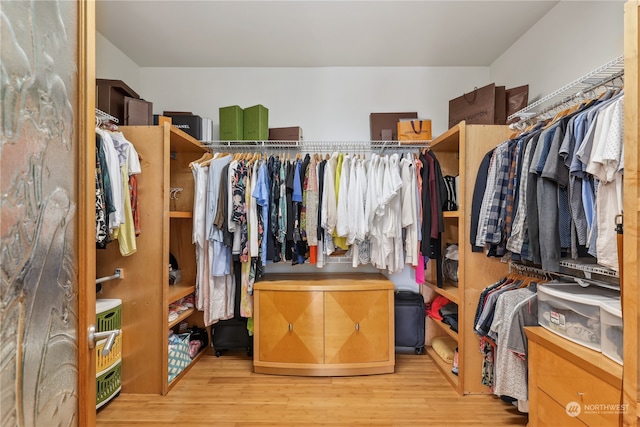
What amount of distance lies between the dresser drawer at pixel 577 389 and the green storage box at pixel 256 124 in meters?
2.40

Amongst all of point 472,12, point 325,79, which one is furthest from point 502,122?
point 325,79

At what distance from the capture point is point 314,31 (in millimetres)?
2525

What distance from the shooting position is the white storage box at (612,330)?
1241 millimetres

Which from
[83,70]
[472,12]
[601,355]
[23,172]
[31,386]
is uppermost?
[472,12]

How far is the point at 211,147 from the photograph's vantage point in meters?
2.96

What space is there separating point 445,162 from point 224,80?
2.25 m

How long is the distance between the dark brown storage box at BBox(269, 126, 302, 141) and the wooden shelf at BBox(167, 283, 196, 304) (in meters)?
1.46

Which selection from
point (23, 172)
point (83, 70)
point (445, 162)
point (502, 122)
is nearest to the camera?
point (23, 172)

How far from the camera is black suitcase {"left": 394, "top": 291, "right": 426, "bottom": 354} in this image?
2.75m

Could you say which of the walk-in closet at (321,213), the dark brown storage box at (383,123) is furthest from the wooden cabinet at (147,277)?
the dark brown storage box at (383,123)

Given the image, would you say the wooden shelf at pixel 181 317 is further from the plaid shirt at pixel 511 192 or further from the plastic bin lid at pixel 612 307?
the plastic bin lid at pixel 612 307

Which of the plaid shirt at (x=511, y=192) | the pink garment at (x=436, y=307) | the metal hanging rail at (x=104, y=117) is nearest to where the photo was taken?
the plaid shirt at (x=511, y=192)

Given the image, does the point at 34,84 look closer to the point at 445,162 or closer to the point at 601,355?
the point at 601,355

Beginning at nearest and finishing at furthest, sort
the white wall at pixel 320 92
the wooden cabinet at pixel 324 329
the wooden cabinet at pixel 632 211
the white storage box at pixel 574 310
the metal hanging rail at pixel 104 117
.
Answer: the wooden cabinet at pixel 632 211, the white storage box at pixel 574 310, the metal hanging rail at pixel 104 117, the wooden cabinet at pixel 324 329, the white wall at pixel 320 92
